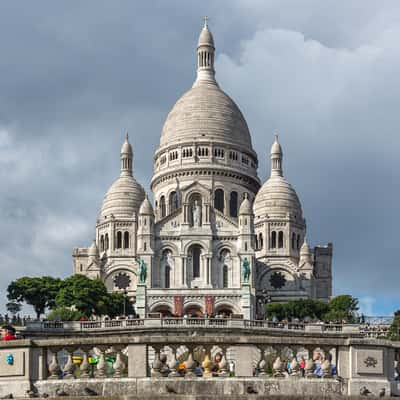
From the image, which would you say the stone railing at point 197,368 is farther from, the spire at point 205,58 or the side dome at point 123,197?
the spire at point 205,58

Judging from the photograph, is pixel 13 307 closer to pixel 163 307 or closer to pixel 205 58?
pixel 163 307

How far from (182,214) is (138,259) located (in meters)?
6.77

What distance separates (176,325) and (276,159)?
6965cm

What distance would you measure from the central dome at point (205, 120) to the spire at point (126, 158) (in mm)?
3613

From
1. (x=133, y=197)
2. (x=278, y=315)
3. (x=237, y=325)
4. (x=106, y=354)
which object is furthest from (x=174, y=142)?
(x=106, y=354)

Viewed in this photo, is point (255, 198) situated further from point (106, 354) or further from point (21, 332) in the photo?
point (106, 354)

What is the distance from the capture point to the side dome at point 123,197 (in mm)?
119600

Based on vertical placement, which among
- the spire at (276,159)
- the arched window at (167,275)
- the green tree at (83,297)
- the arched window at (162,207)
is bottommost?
the green tree at (83,297)

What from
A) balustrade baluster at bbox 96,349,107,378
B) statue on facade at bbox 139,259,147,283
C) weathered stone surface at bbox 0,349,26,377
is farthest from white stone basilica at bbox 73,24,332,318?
balustrade baluster at bbox 96,349,107,378

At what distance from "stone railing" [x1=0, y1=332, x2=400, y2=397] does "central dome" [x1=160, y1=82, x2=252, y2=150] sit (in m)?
107

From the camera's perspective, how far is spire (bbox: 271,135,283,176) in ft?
412

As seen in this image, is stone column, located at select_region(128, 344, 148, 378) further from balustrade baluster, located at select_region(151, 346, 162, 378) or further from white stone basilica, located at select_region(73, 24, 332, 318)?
white stone basilica, located at select_region(73, 24, 332, 318)

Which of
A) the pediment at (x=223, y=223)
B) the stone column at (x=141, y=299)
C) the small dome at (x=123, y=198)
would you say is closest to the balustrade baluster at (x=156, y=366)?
the stone column at (x=141, y=299)

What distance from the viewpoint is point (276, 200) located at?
119m
